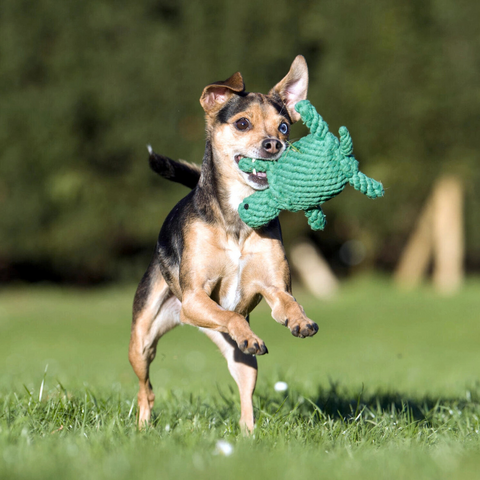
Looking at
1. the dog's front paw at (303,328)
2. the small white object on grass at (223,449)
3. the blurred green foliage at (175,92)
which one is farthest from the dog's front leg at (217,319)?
the blurred green foliage at (175,92)

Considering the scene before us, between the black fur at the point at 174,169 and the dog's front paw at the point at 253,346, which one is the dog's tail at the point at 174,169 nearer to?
the black fur at the point at 174,169

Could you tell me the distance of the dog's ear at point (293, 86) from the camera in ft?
18.0

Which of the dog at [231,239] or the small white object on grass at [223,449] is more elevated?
the dog at [231,239]

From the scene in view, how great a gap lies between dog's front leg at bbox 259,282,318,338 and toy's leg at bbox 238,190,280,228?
48 cm

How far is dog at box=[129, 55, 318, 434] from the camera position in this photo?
4.93 m

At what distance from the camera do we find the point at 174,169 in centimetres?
607

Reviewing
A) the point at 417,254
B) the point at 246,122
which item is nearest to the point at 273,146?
the point at 246,122

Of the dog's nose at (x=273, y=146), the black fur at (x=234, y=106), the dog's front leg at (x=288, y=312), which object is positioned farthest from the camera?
the black fur at (x=234, y=106)

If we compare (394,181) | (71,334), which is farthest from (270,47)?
(71,334)

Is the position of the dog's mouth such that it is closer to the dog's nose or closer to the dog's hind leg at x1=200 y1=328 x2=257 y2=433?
the dog's nose

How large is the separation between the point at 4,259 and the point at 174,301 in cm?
2023

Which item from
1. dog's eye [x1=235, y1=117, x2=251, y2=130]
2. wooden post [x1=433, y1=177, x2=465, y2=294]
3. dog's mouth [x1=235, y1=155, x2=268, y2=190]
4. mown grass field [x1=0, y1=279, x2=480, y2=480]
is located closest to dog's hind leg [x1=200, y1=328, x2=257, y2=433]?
mown grass field [x1=0, y1=279, x2=480, y2=480]

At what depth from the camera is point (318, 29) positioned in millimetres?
22312

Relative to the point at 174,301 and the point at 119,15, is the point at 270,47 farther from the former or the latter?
the point at 174,301
